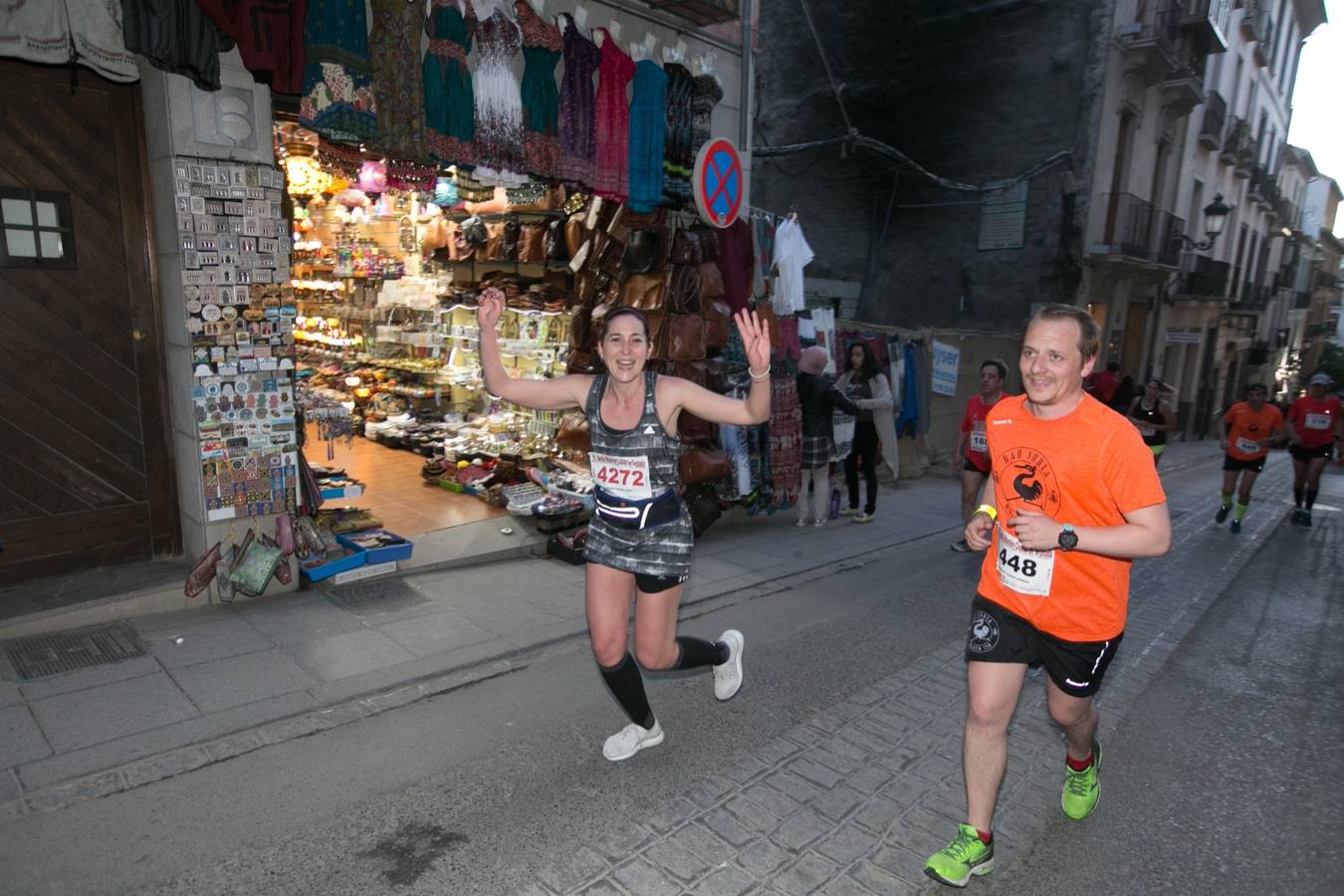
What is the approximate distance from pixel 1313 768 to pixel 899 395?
8020 mm

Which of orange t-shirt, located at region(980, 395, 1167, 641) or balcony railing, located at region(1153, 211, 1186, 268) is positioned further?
balcony railing, located at region(1153, 211, 1186, 268)

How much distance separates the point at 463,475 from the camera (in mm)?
8391

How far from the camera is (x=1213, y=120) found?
821 inches

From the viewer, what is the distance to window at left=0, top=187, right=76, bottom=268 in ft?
15.8

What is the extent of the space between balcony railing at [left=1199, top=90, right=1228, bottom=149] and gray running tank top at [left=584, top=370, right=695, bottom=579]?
23585mm

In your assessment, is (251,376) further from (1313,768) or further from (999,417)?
(1313,768)

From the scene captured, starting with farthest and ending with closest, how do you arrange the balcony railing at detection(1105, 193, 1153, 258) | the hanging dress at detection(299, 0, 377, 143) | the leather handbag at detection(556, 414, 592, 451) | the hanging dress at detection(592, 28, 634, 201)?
1. the balcony railing at detection(1105, 193, 1153, 258)
2. the leather handbag at detection(556, 414, 592, 451)
3. the hanging dress at detection(592, 28, 634, 201)
4. the hanging dress at detection(299, 0, 377, 143)

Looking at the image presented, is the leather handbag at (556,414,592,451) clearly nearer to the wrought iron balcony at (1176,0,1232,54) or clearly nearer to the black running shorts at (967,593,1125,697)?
the black running shorts at (967,593,1125,697)

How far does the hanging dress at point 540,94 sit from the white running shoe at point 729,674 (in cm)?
429

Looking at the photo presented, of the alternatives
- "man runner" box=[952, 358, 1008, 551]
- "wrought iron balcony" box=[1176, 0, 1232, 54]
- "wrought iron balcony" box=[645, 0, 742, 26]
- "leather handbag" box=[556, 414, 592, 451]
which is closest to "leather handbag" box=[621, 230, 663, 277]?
"leather handbag" box=[556, 414, 592, 451]

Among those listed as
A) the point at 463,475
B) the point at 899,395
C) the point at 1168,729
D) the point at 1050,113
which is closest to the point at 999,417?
the point at 1168,729

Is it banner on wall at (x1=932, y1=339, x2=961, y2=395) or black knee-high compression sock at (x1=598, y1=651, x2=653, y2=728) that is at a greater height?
banner on wall at (x1=932, y1=339, x2=961, y2=395)

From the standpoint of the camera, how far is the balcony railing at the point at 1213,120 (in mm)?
20641

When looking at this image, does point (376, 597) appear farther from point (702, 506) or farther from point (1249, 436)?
point (1249, 436)
